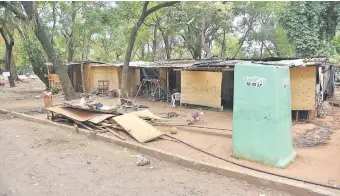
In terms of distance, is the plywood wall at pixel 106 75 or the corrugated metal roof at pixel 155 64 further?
the plywood wall at pixel 106 75

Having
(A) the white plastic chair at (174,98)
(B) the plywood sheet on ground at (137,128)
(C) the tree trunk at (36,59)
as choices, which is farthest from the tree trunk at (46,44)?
(B) the plywood sheet on ground at (137,128)

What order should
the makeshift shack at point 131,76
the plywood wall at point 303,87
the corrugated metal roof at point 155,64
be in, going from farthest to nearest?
the makeshift shack at point 131,76, the corrugated metal roof at point 155,64, the plywood wall at point 303,87

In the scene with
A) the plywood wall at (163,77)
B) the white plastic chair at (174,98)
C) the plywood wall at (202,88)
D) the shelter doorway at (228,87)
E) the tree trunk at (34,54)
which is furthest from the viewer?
the tree trunk at (34,54)

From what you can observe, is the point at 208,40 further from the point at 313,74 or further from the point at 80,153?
the point at 80,153

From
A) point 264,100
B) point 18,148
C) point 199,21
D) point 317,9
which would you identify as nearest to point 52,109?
point 18,148

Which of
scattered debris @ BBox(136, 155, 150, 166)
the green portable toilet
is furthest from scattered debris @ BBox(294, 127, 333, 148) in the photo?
scattered debris @ BBox(136, 155, 150, 166)

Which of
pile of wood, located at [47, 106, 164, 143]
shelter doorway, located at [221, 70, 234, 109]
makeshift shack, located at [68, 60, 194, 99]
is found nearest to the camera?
pile of wood, located at [47, 106, 164, 143]

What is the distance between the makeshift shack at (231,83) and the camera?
10539 mm

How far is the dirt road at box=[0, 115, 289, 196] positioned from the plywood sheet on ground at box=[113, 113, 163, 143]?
63 cm

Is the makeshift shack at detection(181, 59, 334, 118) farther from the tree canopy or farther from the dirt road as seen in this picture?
the dirt road

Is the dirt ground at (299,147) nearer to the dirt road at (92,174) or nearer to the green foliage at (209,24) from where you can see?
the dirt road at (92,174)

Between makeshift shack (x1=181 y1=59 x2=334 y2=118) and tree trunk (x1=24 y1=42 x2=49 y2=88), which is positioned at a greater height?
tree trunk (x1=24 y1=42 x2=49 y2=88)

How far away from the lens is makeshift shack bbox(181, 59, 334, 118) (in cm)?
1054

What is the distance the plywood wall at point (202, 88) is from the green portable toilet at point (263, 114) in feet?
23.7
